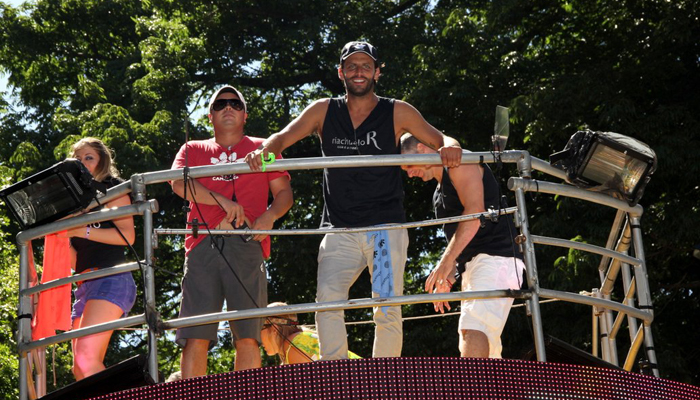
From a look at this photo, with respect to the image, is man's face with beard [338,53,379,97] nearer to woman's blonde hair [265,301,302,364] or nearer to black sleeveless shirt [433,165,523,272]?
black sleeveless shirt [433,165,523,272]

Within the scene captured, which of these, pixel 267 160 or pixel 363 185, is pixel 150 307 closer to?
pixel 267 160

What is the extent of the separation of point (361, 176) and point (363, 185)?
0.05 m

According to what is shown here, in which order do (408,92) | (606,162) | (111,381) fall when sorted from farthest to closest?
(408,92)
(606,162)
(111,381)

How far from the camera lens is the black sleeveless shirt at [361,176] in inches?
204

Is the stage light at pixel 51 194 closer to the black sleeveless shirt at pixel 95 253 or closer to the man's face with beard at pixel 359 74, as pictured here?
the black sleeveless shirt at pixel 95 253

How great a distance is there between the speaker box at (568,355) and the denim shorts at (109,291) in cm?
232

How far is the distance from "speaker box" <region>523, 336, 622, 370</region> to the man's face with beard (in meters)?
1.75

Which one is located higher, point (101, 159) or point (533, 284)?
point (101, 159)

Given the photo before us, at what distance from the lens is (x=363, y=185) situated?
17.1ft

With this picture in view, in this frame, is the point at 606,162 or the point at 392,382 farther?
the point at 606,162

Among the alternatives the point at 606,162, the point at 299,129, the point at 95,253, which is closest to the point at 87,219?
the point at 95,253

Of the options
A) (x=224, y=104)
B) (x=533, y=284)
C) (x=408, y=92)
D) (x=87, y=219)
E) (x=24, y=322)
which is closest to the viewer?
(x=533, y=284)

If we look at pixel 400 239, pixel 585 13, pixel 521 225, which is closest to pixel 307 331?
pixel 400 239

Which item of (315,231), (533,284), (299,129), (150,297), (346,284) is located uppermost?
(299,129)
